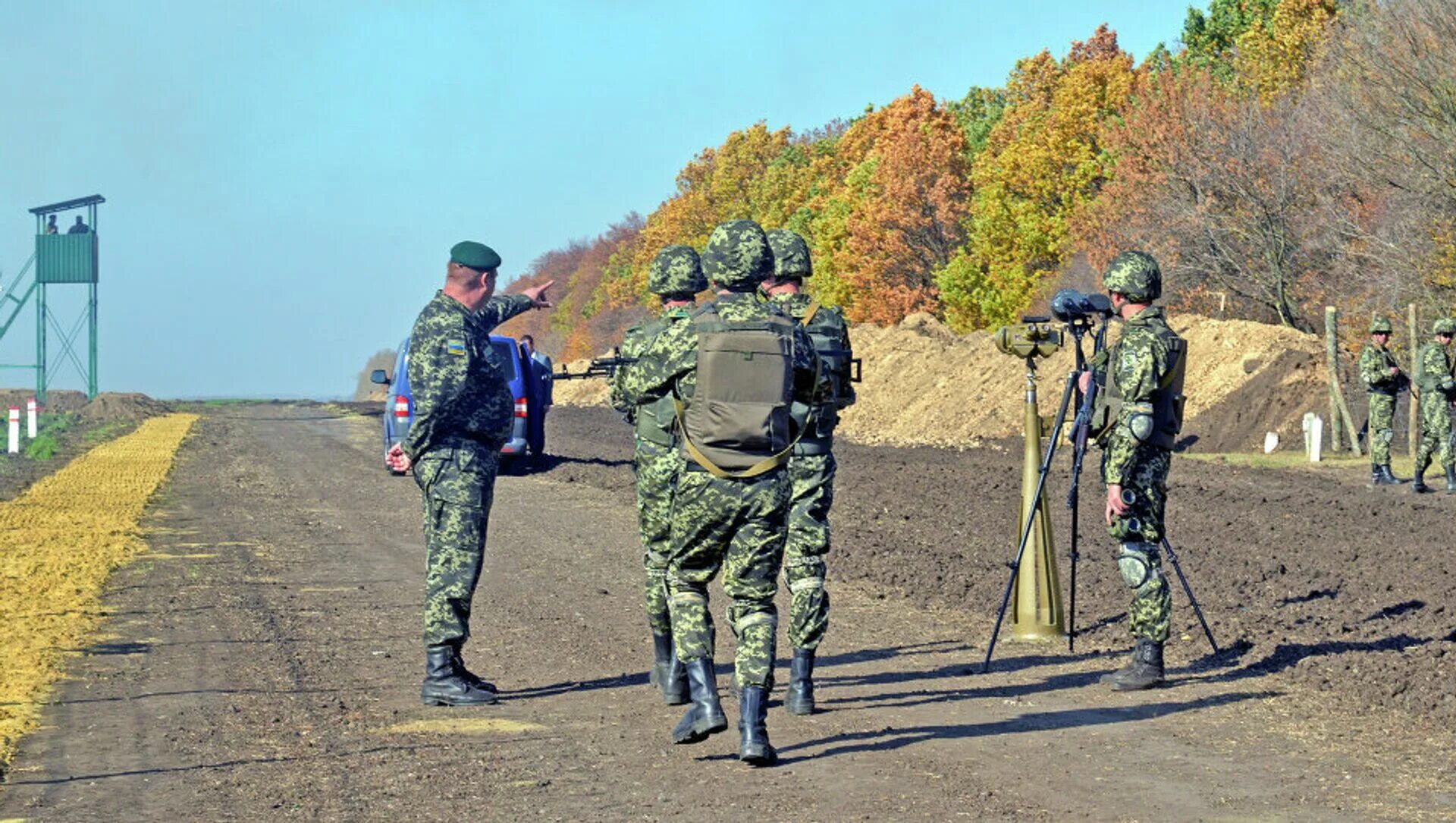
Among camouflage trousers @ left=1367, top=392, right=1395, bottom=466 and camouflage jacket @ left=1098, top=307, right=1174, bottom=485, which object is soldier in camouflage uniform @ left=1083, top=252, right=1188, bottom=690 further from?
camouflage trousers @ left=1367, top=392, right=1395, bottom=466

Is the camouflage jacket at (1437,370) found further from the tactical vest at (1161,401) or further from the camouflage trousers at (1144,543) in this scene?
the camouflage trousers at (1144,543)

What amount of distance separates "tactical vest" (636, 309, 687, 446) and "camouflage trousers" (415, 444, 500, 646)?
88 cm

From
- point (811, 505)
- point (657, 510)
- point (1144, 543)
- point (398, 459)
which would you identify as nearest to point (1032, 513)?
point (1144, 543)

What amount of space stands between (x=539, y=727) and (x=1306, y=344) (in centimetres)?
2870

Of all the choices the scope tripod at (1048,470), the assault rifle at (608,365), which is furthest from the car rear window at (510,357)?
the assault rifle at (608,365)

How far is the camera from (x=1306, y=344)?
111 ft

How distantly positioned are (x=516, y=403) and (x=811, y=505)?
15.5 m

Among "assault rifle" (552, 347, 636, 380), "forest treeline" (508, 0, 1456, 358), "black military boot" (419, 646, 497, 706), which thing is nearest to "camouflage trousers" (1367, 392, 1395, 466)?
"forest treeline" (508, 0, 1456, 358)

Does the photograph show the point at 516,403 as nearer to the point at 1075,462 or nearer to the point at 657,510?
the point at 1075,462

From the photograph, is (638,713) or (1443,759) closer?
(1443,759)

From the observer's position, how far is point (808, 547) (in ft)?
26.9

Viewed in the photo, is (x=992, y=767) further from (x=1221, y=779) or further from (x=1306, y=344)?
(x=1306, y=344)

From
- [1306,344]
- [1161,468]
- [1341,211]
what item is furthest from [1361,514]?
[1341,211]

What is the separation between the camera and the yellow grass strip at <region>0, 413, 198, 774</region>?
30.4 ft
